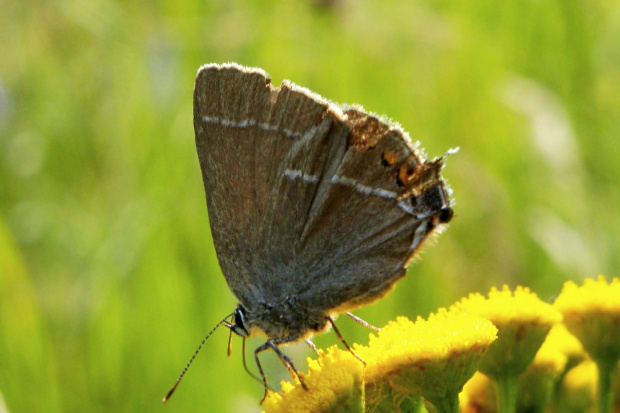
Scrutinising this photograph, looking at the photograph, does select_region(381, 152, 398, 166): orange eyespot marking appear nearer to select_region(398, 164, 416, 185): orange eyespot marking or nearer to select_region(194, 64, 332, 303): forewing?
select_region(398, 164, 416, 185): orange eyespot marking

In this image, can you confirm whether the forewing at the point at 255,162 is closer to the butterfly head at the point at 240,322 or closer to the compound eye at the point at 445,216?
the butterfly head at the point at 240,322

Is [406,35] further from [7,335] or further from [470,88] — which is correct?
[7,335]

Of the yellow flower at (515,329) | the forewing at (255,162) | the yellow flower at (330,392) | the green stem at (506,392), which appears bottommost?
the green stem at (506,392)

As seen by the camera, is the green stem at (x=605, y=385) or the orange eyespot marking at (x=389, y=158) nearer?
the green stem at (x=605, y=385)

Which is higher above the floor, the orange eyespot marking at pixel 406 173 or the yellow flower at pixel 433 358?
the orange eyespot marking at pixel 406 173

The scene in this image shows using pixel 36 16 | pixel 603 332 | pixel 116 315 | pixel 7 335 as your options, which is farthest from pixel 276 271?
pixel 36 16

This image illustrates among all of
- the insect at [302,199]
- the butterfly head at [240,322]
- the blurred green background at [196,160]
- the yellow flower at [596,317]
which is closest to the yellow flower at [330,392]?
the insect at [302,199]

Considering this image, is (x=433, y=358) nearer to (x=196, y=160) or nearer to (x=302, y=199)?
(x=302, y=199)
